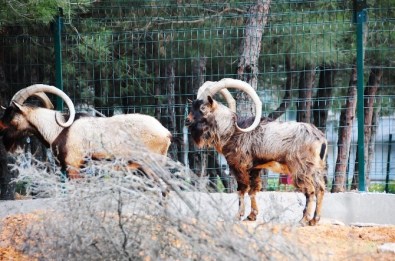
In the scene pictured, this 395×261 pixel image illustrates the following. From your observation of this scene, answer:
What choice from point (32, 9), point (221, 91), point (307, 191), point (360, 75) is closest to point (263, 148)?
point (307, 191)

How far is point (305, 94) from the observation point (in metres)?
17.4

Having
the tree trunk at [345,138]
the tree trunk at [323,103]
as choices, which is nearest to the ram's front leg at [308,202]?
the tree trunk at [323,103]

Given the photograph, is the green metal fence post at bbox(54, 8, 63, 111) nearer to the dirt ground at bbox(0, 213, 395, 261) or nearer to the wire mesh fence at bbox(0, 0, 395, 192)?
the wire mesh fence at bbox(0, 0, 395, 192)

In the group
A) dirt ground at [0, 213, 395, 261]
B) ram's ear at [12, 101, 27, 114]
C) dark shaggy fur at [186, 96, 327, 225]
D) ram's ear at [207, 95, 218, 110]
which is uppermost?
ram's ear at [207, 95, 218, 110]

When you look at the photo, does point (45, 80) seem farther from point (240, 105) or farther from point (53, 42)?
point (240, 105)

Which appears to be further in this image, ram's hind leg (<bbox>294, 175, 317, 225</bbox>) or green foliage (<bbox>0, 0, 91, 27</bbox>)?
green foliage (<bbox>0, 0, 91, 27</bbox>)

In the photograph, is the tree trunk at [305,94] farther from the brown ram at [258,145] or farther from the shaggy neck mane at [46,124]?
the shaggy neck mane at [46,124]

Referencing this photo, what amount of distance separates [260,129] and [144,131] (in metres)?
1.65

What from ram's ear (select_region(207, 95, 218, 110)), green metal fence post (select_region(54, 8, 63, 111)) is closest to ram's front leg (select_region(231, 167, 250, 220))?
ram's ear (select_region(207, 95, 218, 110))

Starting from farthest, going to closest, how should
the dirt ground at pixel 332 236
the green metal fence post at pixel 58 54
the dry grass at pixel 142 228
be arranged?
the green metal fence post at pixel 58 54 → the dirt ground at pixel 332 236 → the dry grass at pixel 142 228

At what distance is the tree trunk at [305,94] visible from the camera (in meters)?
15.4

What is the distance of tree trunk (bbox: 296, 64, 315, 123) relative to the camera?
15.4 m

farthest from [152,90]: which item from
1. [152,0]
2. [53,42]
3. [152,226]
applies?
[152,226]

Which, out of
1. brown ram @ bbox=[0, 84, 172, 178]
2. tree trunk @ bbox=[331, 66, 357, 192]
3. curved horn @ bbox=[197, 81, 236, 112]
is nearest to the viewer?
curved horn @ bbox=[197, 81, 236, 112]
